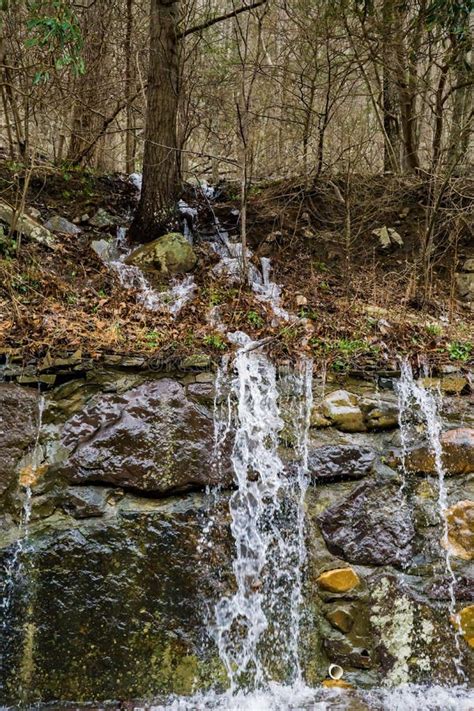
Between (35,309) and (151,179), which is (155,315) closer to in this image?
(35,309)

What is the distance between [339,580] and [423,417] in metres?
1.42

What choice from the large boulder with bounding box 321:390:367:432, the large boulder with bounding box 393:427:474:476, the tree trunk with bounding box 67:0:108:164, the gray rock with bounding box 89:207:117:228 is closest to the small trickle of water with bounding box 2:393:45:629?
the large boulder with bounding box 321:390:367:432

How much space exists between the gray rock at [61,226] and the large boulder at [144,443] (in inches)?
127

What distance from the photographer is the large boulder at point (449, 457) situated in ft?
12.4

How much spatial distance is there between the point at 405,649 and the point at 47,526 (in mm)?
2493

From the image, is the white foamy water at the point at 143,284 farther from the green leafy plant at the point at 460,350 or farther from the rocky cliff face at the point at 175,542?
the green leafy plant at the point at 460,350

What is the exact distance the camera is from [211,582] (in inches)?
132

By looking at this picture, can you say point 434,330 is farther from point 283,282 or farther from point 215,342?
point 215,342

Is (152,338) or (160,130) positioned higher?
(160,130)

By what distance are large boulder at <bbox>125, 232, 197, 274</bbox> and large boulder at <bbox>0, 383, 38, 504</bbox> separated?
96.5 inches

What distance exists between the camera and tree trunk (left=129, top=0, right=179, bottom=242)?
19.7 ft

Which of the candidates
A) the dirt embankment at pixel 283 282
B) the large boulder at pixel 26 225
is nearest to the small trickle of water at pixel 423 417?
the dirt embankment at pixel 283 282

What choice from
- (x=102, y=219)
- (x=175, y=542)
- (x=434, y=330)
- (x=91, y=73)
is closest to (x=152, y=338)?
(x=175, y=542)

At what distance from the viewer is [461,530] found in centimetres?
359
